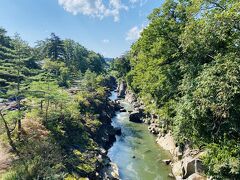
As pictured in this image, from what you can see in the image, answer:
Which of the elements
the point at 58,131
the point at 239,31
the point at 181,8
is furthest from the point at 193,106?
the point at 58,131

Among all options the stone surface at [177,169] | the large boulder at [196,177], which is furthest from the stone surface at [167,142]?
the large boulder at [196,177]

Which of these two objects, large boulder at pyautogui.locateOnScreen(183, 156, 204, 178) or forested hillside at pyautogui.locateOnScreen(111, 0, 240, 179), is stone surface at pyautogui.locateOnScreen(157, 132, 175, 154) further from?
large boulder at pyautogui.locateOnScreen(183, 156, 204, 178)

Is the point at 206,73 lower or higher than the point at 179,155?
higher

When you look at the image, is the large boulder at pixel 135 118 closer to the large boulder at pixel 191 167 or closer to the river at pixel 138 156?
the river at pixel 138 156

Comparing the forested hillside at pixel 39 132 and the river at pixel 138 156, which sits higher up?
the forested hillside at pixel 39 132

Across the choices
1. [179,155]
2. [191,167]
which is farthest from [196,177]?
[179,155]

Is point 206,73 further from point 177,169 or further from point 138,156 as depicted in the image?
point 138,156

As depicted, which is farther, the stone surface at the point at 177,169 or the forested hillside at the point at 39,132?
the stone surface at the point at 177,169
